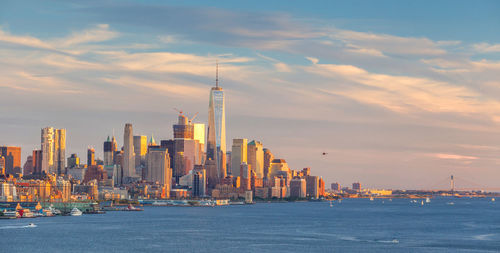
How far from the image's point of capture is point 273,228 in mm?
191625

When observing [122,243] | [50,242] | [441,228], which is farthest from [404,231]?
[50,242]


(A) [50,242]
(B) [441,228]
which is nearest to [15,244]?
(A) [50,242]

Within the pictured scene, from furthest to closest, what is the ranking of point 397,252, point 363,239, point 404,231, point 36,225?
point 36,225, point 404,231, point 363,239, point 397,252

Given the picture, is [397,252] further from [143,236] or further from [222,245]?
[143,236]

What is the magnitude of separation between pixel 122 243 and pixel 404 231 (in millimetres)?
71535

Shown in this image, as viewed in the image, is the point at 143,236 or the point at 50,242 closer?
the point at 50,242

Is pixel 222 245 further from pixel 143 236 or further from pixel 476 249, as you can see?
pixel 476 249

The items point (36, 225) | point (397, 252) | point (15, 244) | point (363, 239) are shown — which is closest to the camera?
point (397, 252)

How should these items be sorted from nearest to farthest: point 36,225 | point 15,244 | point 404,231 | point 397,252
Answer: point 397,252 < point 15,244 < point 404,231 < point 36,225

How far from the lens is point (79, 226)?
193125 mm

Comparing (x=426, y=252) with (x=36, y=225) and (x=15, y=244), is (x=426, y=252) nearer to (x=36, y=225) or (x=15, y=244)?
(x=15, y=244)

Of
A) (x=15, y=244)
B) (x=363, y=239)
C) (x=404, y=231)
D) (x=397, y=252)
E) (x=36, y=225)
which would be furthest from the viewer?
(x=36, y=225)

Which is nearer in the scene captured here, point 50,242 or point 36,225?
point 50,242

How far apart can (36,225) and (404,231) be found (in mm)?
93307
